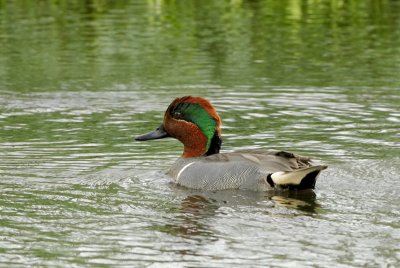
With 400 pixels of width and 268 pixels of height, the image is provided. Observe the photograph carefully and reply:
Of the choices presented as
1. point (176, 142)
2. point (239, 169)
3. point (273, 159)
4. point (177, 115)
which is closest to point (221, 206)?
point (239, 169)

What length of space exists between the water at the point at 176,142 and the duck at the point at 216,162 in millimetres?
144

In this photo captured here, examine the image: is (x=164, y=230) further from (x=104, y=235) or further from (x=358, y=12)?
(x=358, y=12)

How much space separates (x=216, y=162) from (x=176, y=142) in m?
2.53

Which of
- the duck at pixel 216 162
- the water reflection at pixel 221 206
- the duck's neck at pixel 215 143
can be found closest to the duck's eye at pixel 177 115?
the duck at pixel 216 162

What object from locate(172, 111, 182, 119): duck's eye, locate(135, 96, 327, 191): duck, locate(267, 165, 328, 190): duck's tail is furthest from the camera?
locate(172, 111, 182, 119): duck's eye

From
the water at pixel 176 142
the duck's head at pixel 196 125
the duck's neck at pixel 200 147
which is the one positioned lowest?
the water at pixel 176 142

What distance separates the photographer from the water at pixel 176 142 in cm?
864

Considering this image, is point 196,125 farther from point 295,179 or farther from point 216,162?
point 295,179

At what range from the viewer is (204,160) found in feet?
36.4

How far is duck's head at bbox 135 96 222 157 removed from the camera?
11297 millimetres

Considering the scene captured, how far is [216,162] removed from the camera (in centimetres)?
1092

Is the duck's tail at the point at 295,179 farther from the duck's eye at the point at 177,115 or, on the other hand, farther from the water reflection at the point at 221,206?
the duck's eye at the point at 177,115

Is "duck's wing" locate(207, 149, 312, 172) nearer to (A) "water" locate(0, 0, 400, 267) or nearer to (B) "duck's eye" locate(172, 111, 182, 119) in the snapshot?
(A) "water" locate(0, 0, 400, 267)

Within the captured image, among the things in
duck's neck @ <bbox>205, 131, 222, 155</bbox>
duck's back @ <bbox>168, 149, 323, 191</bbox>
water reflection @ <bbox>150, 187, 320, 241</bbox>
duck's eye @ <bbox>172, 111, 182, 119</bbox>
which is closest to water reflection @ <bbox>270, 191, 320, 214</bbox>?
water reflection @ <bbox>150, 187, 320, 241</bbox>
